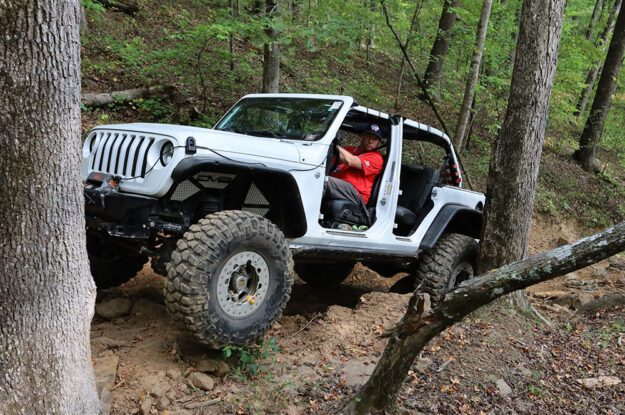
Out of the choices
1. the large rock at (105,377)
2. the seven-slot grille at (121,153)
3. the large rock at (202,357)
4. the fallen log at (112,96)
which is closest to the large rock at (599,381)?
the large rock at (202,357)

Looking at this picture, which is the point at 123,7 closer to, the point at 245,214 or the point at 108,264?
the point at 108,264

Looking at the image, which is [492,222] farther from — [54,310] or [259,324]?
[54,310]

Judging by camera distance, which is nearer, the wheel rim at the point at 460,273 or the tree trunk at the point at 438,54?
the wheel rim at the point at 460,273

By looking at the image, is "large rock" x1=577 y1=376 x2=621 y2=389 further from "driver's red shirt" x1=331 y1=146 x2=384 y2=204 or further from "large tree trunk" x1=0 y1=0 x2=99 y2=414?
"large tree trunk" x1=0 y1=0 x2=99 y2=414

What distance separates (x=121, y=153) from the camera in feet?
11.8

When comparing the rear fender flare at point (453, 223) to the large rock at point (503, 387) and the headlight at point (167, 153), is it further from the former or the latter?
the headlight at point (167, 153)

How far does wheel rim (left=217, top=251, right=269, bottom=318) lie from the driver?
51.1 inches

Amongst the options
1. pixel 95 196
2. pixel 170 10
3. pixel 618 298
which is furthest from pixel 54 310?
pixel 170 10

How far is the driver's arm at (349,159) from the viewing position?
15.8 ft

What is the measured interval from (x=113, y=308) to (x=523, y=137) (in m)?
4.08

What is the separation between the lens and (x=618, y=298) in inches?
219

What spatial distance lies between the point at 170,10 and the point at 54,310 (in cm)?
1281

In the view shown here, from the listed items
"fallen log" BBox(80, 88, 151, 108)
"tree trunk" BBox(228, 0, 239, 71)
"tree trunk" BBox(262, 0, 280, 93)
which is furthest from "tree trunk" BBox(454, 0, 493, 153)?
"fallen log" BBox(80, 88, 151, 108)

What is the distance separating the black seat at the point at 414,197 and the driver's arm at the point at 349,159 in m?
0.84
